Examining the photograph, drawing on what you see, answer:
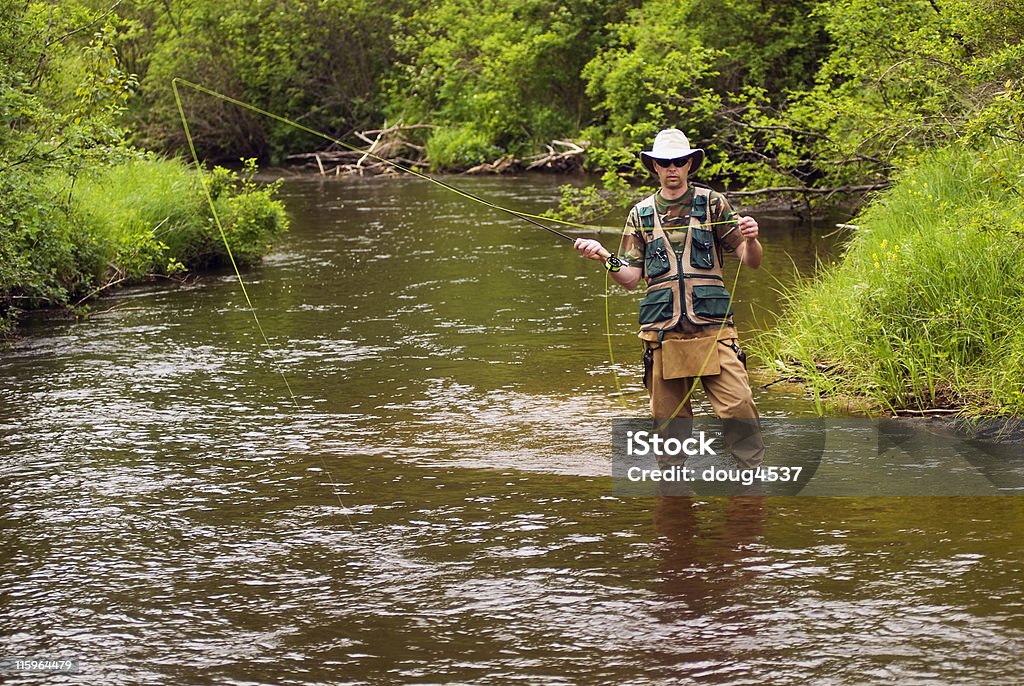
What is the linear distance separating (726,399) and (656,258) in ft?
2.32

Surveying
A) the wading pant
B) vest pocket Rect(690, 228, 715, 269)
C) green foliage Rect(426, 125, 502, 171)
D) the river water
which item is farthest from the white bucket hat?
green foliage Rect(426, 125, 502, 171)

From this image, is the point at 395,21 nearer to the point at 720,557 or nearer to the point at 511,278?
the point at 511,278

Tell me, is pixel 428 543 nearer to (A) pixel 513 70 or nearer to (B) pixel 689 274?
(B) pixel 689 274

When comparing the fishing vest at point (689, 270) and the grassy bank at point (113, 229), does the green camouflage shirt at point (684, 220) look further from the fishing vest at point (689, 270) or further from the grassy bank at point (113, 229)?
the grassy bank at point (113, 229)

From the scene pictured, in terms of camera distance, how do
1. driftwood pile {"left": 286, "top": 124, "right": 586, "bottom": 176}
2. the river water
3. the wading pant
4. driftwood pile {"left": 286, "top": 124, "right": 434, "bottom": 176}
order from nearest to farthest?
the river water < the wading pant < driftwood pile {"left": 286, "top": 124, "right": 586, "bottom": 176} < driftwood pile {"left": 286, "top": 124, "right": 434, "bottom": 176}

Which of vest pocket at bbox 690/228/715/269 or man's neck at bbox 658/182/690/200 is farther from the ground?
man's neck at bbox 658/182/690/200

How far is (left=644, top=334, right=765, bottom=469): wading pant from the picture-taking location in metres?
5.99

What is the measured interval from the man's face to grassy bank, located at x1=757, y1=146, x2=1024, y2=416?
2206 mm

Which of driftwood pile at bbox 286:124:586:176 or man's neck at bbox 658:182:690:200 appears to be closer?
man's neck at bbox 658:182:690:200

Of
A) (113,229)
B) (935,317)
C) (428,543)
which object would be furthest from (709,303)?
(113,229)

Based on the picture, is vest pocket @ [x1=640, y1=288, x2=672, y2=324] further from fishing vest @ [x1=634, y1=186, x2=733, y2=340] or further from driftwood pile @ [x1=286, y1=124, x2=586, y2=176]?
driftwood pile @ [x1=286, y1=124, x2=586, y2=176]

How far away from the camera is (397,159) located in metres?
31.5

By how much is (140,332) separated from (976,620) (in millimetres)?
8084

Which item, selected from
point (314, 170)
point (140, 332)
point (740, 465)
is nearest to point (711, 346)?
point (740, 465)
